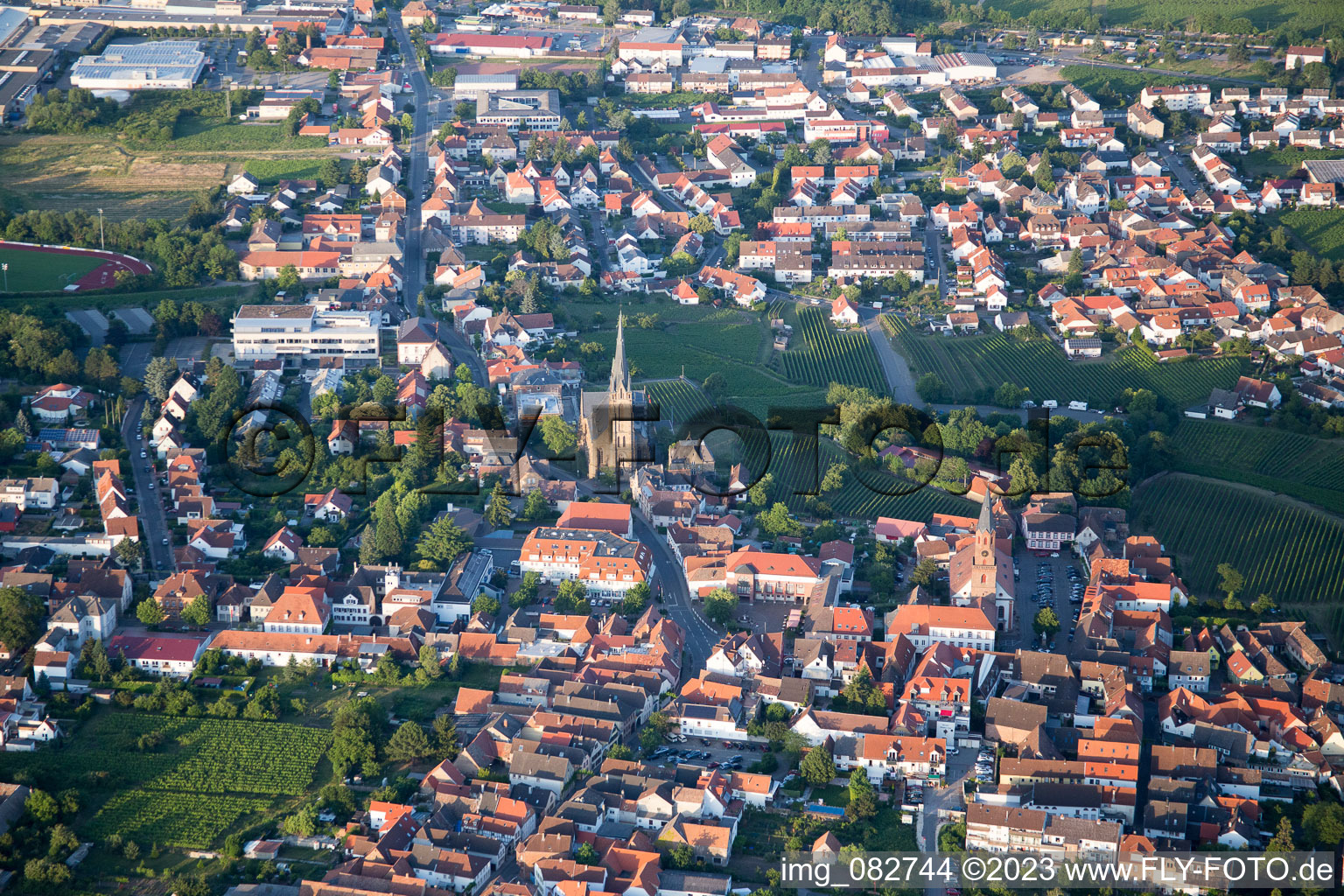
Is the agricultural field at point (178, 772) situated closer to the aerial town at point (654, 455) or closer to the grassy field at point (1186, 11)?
the aerial town at point (654, 455)

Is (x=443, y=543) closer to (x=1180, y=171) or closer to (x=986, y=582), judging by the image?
(x=986, y=582)

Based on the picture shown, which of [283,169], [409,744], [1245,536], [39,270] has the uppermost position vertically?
[283,169]

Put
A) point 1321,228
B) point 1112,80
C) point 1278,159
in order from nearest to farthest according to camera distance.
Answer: point 1321,228, point 1278,159, point 1112,80

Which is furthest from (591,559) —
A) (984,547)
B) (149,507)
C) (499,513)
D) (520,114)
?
(520,114)

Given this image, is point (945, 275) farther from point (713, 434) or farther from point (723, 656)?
point (723, 656)

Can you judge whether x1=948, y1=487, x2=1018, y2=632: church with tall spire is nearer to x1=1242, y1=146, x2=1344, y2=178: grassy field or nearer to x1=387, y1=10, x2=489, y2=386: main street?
x1=387, y1=10, x2=489, y2=386: main street

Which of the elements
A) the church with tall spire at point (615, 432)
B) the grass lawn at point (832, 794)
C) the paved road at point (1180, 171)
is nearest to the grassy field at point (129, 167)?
the church with tall spire at point (615, 432)

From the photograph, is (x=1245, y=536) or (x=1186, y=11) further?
(x=1186, y=11)
